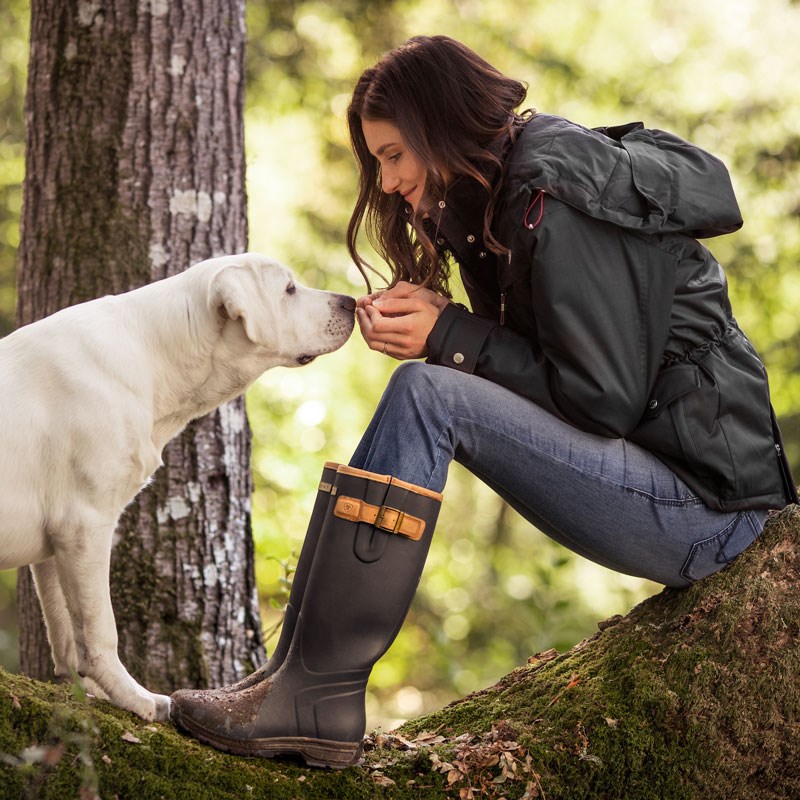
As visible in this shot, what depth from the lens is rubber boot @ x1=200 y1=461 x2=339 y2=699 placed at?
2658 mm

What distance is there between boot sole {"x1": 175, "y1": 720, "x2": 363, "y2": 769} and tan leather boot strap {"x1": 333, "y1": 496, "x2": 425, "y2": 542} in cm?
59

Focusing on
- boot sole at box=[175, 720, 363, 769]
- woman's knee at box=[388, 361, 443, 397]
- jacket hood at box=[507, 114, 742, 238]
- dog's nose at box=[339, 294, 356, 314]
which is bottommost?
boot sole at box=[175, 720, 363, 769]

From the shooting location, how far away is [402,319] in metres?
2.79

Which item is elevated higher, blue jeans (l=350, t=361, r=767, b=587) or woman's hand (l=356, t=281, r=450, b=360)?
woman's hand (l=356, t=281, r=450, b=360)

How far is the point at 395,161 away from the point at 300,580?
4.32 feet

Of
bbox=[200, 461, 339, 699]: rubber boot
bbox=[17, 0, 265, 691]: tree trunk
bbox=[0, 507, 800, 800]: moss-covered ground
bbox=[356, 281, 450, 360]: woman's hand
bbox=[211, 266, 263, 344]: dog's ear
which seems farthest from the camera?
bbox=[17, 0, 265, 691]: tree trunk

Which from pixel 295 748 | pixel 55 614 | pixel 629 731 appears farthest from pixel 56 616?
pixel 629 731

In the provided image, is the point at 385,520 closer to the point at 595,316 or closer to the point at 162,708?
the point at 595,316

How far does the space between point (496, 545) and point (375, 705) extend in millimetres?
2935

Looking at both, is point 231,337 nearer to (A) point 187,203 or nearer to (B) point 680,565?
(A) point 187,203

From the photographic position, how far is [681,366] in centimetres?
266

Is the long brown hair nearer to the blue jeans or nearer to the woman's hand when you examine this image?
the woman's hand

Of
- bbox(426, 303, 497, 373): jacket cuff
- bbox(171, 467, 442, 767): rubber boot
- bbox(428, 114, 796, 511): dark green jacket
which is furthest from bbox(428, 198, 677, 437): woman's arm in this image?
bbox(171, 467, 442, 767): rubber boot

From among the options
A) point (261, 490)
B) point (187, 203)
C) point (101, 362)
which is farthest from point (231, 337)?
point (261, 490)
